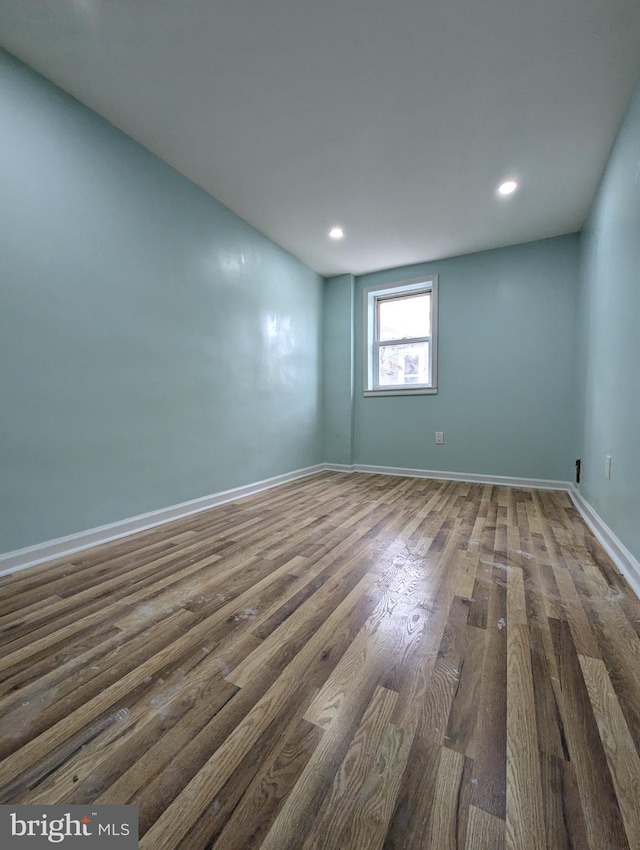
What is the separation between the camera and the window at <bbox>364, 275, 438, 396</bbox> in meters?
3.78

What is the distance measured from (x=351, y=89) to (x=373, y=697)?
8.72ft

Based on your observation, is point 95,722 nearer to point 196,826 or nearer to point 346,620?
point 196,826

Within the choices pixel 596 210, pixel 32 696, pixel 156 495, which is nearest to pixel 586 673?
pixel 32 696

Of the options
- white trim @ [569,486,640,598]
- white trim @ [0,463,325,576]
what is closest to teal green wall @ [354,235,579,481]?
white trim @ [569,486,640,598]

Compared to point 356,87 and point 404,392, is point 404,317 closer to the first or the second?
point 404,392

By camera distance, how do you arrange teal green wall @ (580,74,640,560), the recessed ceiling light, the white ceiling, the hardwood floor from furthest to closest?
the recessed ceiling light < teal green wall @ (580,74,640,560) < the white ceiling < the hardwood floor

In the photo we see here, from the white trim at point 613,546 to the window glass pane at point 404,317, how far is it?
7.77ft

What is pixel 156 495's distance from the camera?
221 centimetres

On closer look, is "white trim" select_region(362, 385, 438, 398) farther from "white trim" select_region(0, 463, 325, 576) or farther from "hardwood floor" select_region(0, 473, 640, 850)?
"hardwood floor" select_region(0, 473, 640, 850)

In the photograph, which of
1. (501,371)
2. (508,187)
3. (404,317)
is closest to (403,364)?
(404,317)

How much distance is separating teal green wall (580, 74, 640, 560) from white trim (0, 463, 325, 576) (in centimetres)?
260

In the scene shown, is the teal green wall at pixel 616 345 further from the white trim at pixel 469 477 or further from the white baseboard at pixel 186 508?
the white baseboard at pixel 186 508

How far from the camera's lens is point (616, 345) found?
5.98ft

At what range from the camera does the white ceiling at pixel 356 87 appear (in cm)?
139
